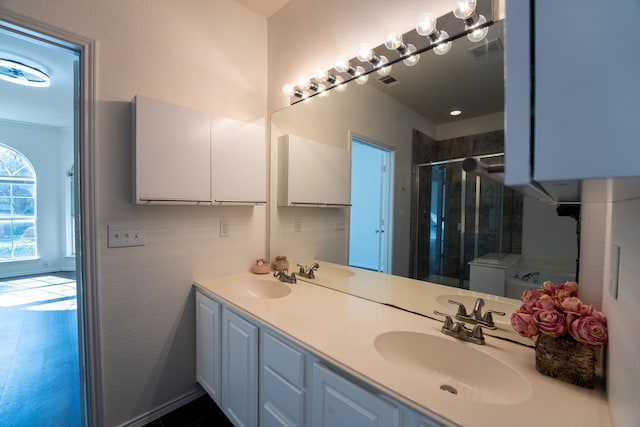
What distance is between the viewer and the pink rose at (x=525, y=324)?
2.74ft

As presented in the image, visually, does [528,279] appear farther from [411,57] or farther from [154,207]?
[154,207]

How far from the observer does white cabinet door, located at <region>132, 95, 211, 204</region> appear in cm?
141

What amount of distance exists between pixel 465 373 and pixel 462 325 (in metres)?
0.16

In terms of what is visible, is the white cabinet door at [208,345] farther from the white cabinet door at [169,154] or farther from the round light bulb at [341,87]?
the round light bulb at [341,87]

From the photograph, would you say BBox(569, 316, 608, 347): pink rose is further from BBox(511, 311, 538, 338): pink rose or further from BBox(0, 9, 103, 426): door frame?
BBox(0, 9, 103, 426): door frame

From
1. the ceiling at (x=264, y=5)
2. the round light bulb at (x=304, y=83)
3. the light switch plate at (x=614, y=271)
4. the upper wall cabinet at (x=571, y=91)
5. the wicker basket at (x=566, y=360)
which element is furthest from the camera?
the ceiling at (x=264, y=5)

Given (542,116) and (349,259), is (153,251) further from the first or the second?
(542,116)

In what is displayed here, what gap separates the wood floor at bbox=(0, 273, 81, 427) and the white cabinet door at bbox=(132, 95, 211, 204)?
1.44 metres

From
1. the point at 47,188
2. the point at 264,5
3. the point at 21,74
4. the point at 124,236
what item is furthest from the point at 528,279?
the point at 47,188

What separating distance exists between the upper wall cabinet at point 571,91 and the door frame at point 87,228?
1.76 m

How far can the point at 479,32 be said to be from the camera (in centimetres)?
111

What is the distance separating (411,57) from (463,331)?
125cm

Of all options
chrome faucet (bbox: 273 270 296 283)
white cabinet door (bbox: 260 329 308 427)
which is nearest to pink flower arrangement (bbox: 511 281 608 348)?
white cabinet door (bbox: 260 329 308 427)

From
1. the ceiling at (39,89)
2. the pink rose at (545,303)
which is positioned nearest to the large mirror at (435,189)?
the pink rose at (545,303)
